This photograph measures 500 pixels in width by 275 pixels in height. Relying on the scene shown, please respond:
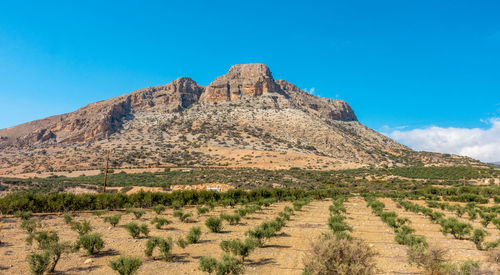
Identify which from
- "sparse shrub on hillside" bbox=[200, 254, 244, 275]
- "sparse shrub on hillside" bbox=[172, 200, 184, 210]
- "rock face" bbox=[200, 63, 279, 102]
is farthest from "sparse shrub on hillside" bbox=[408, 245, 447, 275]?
"rock face" bbox=[200, 63, 279, 102]

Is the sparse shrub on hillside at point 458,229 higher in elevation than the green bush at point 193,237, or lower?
lower

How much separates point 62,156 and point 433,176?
92977 millimetres

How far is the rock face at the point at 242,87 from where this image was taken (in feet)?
429

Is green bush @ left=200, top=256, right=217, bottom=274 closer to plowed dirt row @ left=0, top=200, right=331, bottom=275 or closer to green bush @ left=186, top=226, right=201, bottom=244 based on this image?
plowed dirt row @ left=0, top=200, right=331, bottom=275

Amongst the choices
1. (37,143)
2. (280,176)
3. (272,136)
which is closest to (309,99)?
(272,136)

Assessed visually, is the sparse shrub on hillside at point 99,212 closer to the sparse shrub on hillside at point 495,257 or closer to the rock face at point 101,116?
the sparse shrub on hillside at point 495,257

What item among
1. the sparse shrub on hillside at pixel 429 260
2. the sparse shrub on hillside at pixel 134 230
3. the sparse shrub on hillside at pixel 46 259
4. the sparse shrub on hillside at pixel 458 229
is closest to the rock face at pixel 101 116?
the sparse shrub on hillside at pixel 134 230

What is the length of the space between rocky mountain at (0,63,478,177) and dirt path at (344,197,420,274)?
47207mm

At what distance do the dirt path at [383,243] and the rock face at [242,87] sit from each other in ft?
373

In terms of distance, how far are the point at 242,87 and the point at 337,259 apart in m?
130

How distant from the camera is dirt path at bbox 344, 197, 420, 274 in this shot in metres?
9.32

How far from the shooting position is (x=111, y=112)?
110 metres

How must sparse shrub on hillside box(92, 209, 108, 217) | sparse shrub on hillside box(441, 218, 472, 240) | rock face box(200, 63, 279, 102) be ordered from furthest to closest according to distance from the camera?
rock face box(200, 63, 279, 102)
sparse shrub on hillside box(92, 209, 108, 217)
sparse shrub on hillside box(441, 218, 472, 240)

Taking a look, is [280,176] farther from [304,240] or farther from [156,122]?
[156,122]
